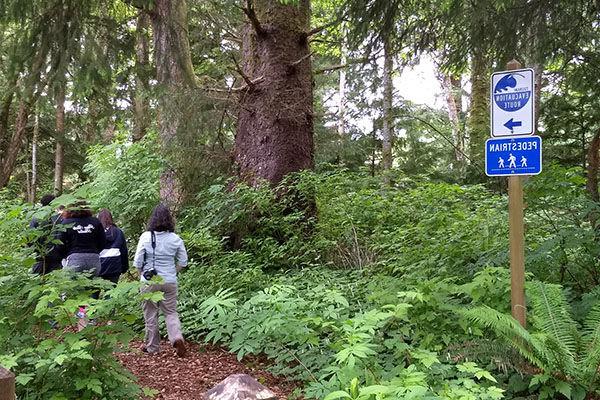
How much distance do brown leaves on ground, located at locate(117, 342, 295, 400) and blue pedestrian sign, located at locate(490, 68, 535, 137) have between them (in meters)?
2.95

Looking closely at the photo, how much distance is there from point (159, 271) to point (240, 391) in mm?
2267

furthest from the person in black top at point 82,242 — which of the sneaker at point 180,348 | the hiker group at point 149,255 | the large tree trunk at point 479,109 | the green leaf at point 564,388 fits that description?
the large tree trunk at point 479,109

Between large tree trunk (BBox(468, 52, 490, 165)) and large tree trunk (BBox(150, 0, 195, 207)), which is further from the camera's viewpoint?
large tree trunk (BBox(468, 52, 490, 165))

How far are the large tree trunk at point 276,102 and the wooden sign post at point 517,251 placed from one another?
4914 millimetres

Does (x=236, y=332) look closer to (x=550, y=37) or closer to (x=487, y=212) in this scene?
(x=487, y=212)

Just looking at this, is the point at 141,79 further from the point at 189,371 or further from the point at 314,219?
the point at 189,371

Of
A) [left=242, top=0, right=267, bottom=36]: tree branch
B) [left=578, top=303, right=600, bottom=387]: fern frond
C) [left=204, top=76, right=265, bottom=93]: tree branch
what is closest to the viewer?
[left=578, top=303, right=600, bottom=387]: fern frond

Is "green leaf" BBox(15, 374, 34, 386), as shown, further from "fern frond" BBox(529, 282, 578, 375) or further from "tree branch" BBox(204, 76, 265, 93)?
"tree branch" BBox(204, 76, 265, 93)

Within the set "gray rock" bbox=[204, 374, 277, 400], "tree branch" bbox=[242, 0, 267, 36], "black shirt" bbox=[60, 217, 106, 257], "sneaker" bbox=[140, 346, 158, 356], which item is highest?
"tree branch" bbox=[242, 0, 267, 36]

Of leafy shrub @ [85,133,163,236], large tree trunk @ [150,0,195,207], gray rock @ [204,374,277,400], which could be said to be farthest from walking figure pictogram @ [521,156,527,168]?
leafy shrub @ [85,133,163,236]

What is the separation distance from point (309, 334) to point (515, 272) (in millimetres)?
1721

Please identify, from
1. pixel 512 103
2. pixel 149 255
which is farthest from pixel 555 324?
pixel 149 255

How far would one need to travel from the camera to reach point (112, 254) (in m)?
6.94

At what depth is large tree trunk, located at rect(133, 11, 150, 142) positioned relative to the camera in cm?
1060
